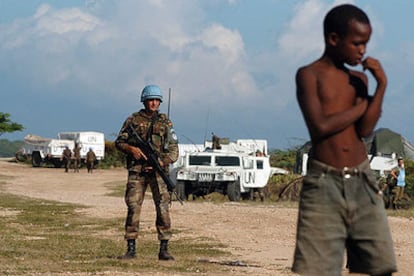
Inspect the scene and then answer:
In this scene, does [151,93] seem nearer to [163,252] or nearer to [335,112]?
[163,252]

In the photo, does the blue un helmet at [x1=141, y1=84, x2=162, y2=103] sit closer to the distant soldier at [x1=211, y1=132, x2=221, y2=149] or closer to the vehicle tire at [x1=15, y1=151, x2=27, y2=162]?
the distant soldier at [x1=211, y1=132, x2=221, y2=149]

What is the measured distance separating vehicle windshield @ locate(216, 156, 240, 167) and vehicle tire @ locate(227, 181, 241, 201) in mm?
762

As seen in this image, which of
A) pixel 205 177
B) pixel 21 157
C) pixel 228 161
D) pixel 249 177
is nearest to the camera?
pixel 205 177

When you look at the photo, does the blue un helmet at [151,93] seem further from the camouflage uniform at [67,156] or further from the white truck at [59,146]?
the white truck at [59,146]

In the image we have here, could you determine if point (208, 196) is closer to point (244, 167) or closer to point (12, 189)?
point (244, 167)

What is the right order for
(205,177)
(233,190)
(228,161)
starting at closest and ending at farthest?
(205,177)
(233,190)
(228,161)

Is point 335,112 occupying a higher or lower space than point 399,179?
lower

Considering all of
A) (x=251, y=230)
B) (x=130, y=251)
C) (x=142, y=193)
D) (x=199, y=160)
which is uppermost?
(x=199, y=160)

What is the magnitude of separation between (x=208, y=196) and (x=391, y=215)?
8592 millimetres

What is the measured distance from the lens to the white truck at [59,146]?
63344mm

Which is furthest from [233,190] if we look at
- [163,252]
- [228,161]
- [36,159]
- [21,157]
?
[21,157]

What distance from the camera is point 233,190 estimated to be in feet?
101

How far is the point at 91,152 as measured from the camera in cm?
6131

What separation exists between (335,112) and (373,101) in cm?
21
